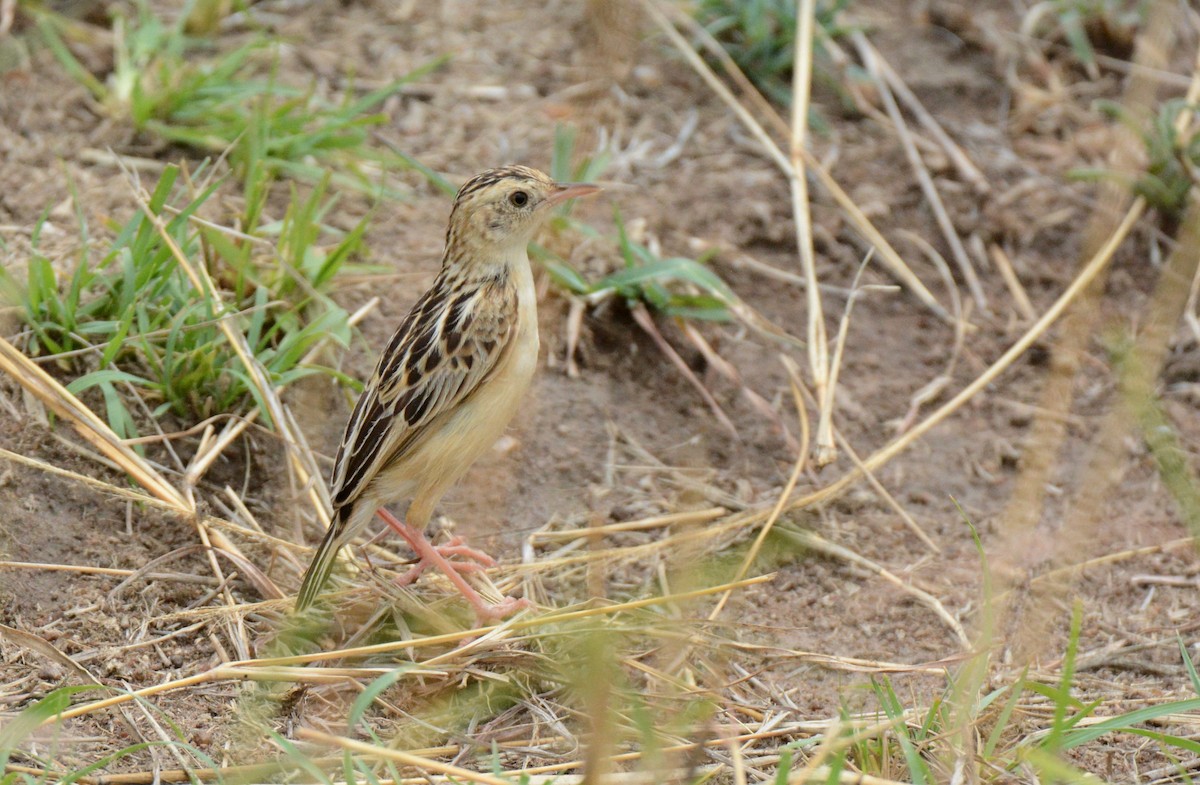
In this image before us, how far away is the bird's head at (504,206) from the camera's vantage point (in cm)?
496

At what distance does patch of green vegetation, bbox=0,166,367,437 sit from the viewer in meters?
5.12

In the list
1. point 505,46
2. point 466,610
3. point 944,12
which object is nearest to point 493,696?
point 466,610

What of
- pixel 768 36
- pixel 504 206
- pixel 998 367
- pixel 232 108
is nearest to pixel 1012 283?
pixel 998 367

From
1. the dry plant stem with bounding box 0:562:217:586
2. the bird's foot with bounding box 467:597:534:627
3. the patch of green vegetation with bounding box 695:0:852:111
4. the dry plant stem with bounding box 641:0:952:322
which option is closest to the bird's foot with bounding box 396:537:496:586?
the bird's foot with bounding box 467:597:534:627

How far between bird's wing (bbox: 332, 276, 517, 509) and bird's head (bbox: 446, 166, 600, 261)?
0.27m

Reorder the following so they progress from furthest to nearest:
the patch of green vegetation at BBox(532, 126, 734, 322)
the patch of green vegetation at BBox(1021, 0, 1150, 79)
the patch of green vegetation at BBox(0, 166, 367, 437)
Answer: the patch of green vegetation at BBox(1021, 0, 1150, 79)
the patch of green vegetation at BBox(532, 126, 734, 322)
the patch of green vegetation at BBox(0, 166, 367, 437)

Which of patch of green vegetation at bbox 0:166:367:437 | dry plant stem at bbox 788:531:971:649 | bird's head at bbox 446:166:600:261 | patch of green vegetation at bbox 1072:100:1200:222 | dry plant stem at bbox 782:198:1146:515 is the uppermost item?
bird's head at bbox 446:166:600:261

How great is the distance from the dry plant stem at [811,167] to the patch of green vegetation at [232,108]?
4.75 ft

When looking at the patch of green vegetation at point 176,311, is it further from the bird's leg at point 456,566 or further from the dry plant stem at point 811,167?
the dry plant stem at point 811,167

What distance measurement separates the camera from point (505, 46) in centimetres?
790

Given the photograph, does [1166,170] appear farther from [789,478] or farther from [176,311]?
[176,311]

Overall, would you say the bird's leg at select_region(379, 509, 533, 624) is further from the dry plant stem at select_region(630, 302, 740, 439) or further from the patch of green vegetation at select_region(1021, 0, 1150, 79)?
the patch of green vegetation at select_region(1021, 0, 1150, 79)

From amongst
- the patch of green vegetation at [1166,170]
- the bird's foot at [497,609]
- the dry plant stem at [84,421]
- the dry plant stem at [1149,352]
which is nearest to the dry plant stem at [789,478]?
the bird's foot at [497,609]

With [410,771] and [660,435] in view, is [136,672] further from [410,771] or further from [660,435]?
[660,435]
